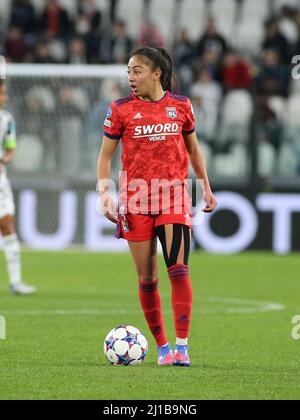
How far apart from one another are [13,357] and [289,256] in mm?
10289

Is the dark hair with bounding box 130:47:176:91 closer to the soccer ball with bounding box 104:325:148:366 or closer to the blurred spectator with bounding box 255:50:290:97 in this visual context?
the soccer ball with bounding box 104:325:148:366

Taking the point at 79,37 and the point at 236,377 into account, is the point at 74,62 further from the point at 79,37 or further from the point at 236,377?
A: the point at 236,377

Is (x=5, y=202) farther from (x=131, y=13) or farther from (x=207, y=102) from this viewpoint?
(x=131, y=13)

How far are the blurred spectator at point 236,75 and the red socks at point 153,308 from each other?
38.1 feet

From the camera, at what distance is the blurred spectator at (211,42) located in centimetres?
2017

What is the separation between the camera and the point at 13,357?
7.41m

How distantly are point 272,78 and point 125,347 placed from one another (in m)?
12.0

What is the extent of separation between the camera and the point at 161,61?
282 inches

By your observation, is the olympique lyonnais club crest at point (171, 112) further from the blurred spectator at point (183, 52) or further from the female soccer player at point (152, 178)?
the blurred spectator at point (183, 52)

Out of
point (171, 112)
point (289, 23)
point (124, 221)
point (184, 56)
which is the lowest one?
point (124, 221)

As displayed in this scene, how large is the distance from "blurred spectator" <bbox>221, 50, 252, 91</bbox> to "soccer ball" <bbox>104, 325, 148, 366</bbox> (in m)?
11.8

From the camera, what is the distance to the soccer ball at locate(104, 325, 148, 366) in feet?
23.3

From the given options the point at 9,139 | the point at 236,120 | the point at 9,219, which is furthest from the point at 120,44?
the point at 9,219
